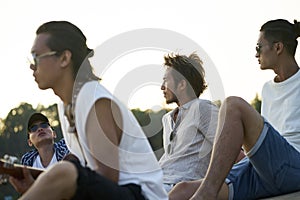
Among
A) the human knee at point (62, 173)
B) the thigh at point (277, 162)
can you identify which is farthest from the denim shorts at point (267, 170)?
the human knee at point (62, 173)

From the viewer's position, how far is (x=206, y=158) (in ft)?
23.1

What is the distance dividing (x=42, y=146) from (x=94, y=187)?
4906 millimetres

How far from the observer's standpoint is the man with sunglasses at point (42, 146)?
892 centimetres

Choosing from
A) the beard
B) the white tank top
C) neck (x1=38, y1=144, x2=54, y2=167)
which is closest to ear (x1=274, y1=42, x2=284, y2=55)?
the beard

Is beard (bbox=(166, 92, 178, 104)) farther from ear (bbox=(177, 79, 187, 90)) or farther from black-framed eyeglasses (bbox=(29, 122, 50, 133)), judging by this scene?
black-framed eyeglasses (bbox=(29, 122, 50, 133))

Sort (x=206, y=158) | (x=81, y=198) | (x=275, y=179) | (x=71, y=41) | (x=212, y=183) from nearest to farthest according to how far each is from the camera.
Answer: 1. (x=81, y=198)
2. (x=71, y=41)
3. (x=212, y=183)
4. (x=275, y=179)
5. (x=206, y=158)

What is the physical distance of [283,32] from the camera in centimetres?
704

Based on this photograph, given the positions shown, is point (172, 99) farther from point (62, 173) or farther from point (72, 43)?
point (62, 173)

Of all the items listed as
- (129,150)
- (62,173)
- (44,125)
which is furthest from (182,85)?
(62,173)

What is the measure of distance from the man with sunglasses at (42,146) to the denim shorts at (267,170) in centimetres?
289

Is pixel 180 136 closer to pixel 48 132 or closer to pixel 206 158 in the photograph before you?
pixel 206 158

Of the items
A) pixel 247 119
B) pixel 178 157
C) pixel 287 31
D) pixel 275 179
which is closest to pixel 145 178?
pixel 247 119

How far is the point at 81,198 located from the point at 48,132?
5161mm

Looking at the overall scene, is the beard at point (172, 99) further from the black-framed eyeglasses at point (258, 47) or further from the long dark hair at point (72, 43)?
the long dark hair at point (72, 43)
